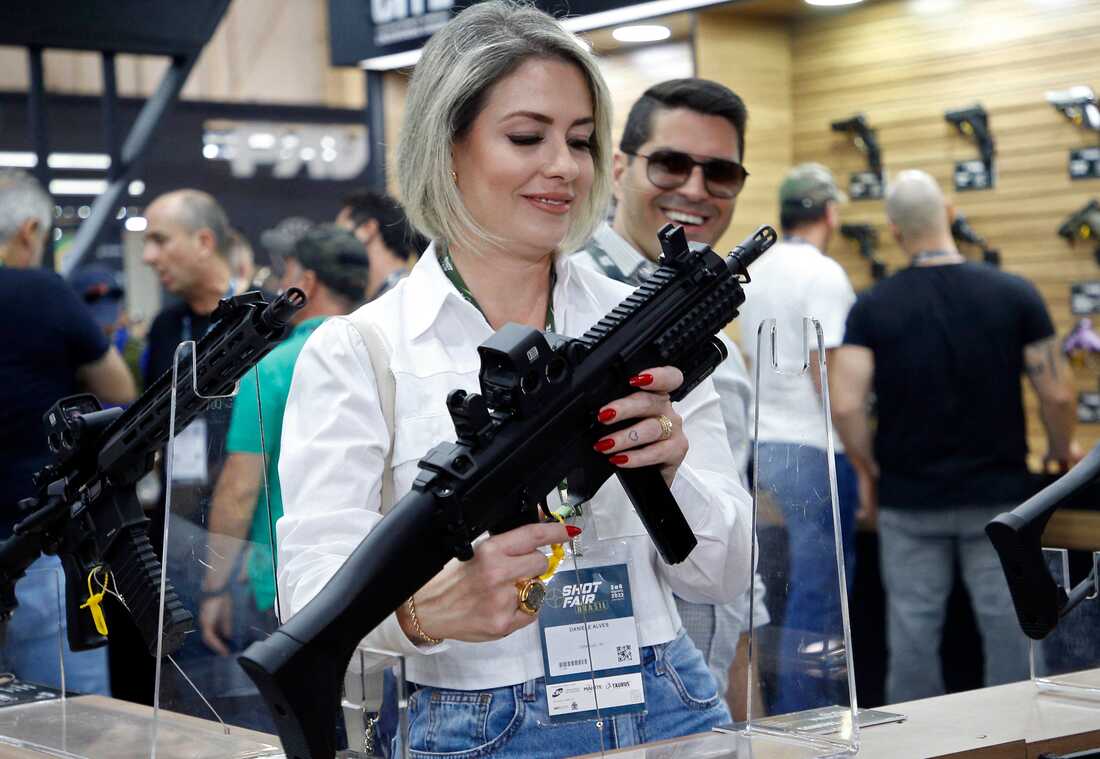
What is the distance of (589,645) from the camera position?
1.57m

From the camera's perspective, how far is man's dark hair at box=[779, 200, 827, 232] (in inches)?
172

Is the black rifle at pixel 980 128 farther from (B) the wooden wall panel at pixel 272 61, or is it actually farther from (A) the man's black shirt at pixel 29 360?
(B) the wooden wall panel at pixel 272 61

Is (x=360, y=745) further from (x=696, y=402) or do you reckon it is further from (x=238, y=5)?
(x=238, y=5)

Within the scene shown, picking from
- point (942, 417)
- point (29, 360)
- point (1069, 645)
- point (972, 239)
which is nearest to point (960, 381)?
point (942, 417)

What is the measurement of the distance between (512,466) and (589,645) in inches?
12.1

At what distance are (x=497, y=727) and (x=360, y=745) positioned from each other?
18 centimetres

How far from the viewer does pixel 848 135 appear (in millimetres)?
5633

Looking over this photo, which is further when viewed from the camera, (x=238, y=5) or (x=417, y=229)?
(x=238, y=5)

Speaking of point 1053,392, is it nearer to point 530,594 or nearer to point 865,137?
point 865,137

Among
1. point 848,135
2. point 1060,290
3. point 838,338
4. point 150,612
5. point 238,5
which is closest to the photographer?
point 150,612

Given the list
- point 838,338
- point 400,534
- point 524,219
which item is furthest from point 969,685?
point 400,534

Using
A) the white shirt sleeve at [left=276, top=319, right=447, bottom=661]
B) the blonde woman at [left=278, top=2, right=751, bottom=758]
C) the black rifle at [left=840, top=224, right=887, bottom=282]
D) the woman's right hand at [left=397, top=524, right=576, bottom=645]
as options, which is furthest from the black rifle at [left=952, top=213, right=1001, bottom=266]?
the woman's right hand at [left=397, top=524, right=576, bottom=645]

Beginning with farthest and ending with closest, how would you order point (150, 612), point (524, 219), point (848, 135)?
1. point (848, 135)
2. point (150, 612)
3. point (524, 219)

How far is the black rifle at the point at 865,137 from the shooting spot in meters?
5.53
